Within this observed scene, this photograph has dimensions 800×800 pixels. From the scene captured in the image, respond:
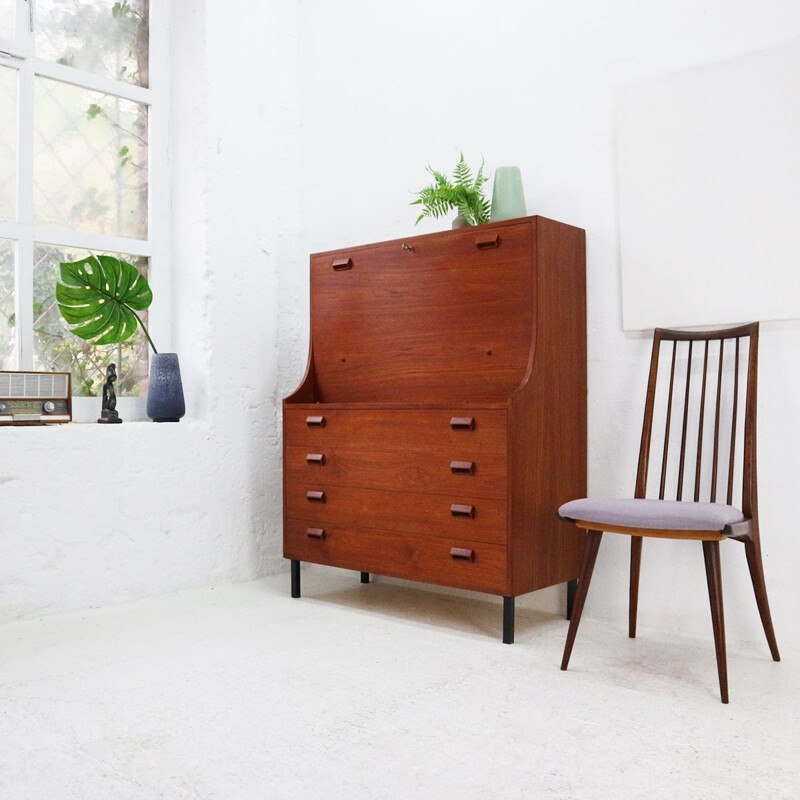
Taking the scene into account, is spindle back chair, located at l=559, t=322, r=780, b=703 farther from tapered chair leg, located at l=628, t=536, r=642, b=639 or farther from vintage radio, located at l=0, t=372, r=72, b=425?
vintage radio, located at l=0, t=372, r=72, b=425

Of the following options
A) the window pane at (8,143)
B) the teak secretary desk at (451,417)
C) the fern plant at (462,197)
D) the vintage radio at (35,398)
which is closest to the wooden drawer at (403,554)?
the teak secretary desk at (451,417)

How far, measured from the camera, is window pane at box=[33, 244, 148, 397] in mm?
3154

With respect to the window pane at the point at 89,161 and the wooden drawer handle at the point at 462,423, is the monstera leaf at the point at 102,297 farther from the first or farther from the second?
the wooden drawer handle at the point at 462,423

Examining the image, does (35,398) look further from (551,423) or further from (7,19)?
(551,423)

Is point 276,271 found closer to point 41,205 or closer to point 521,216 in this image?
point 41,205

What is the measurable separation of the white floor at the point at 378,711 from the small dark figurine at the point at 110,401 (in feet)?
2.38

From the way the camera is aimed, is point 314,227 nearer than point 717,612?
No

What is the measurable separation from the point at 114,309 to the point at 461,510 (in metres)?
1.60

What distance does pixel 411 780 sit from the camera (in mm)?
1575

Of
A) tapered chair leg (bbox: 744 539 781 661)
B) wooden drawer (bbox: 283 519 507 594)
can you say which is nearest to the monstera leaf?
wooden drawer (bbox: 283 519 507 594)

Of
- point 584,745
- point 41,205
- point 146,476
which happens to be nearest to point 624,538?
point 584,745

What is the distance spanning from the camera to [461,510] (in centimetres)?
257

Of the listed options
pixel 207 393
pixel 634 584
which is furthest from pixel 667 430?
pixel 207 393

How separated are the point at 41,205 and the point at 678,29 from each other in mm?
2366
